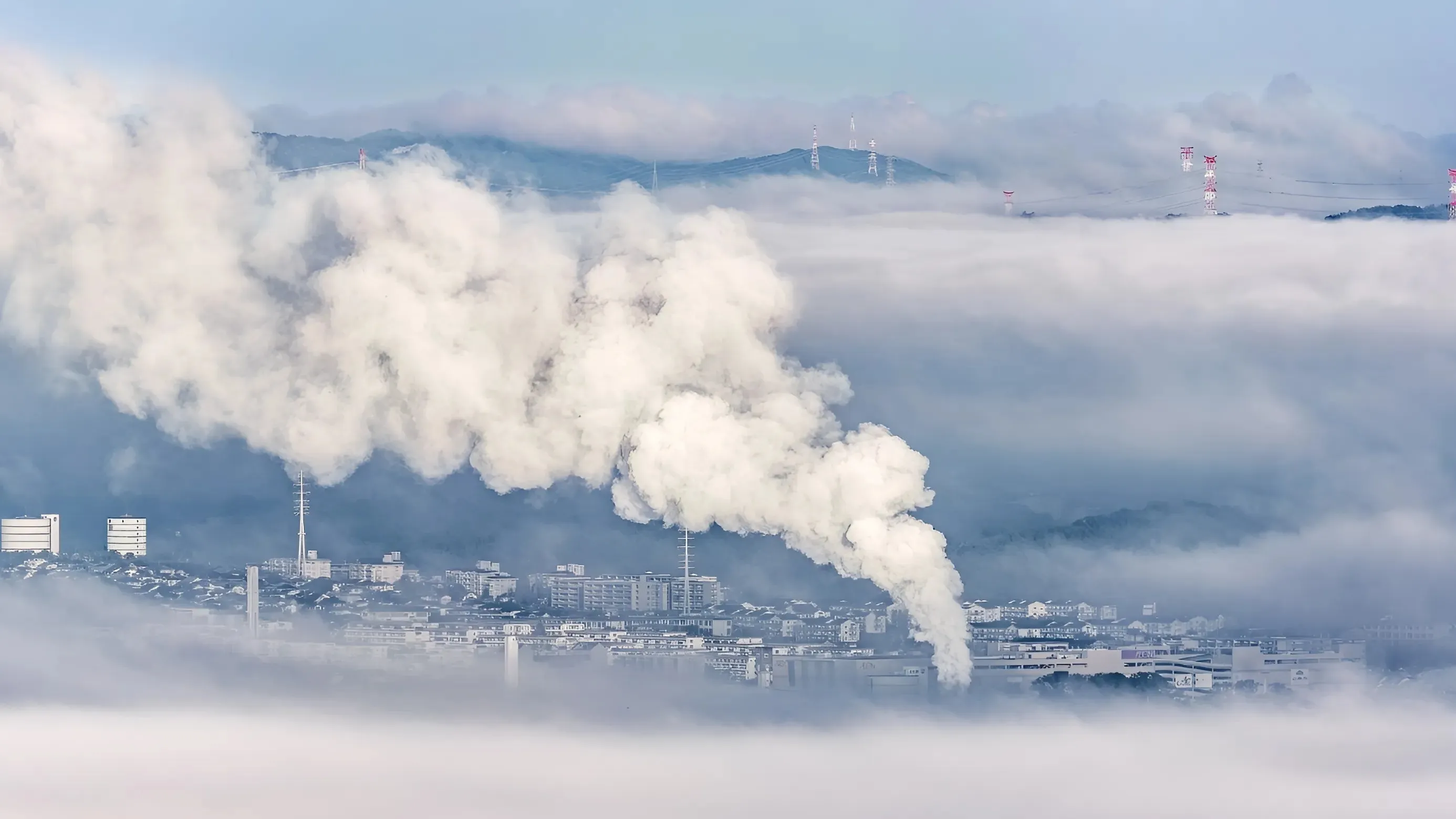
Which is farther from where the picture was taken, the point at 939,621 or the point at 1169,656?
the point at 1169,656

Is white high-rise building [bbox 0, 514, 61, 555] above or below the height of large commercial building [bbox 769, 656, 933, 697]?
above

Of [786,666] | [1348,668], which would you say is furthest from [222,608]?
[1348,668]

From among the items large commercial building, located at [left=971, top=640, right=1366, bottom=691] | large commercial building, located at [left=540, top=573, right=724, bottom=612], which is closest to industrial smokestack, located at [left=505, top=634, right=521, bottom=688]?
large commercial building, located at [left=540, top=573, right=724, bottom=612]

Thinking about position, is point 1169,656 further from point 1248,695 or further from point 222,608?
point 222,608

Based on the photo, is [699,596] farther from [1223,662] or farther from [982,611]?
[1223,662]

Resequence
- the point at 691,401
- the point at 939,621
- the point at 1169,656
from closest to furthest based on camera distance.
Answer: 1. the point at 691,401
2. the point at 939,621
3. the point at 1169,656

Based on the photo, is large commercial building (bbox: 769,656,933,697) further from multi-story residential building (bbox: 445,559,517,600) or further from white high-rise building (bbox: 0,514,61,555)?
white high-rise building (bbox: 0,514,61,555)

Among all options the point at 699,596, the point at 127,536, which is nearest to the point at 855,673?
the point at 699,596
